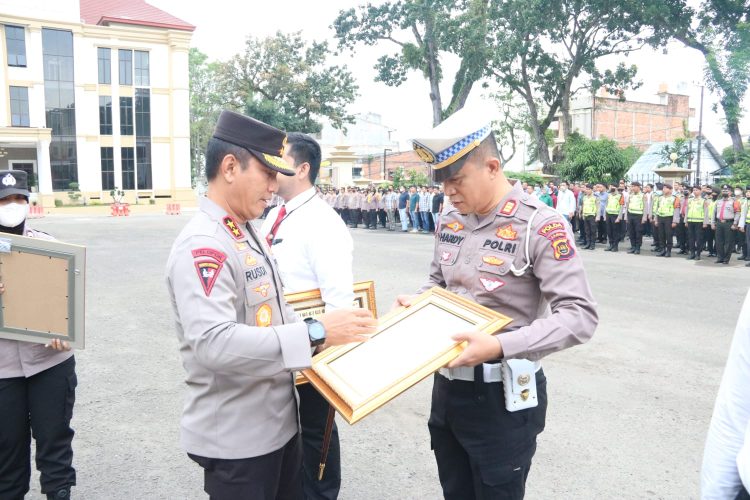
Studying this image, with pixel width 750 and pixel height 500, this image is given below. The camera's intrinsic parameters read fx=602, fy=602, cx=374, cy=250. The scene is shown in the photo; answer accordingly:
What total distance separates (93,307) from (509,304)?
24.2 feet

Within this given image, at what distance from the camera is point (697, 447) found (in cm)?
391

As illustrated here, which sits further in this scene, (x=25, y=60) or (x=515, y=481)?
(x=25, y=60)

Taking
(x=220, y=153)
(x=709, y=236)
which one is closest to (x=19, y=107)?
(x=709, y=236)

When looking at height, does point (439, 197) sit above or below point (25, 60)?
below

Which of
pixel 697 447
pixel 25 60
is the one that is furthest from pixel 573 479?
pixel 25 60

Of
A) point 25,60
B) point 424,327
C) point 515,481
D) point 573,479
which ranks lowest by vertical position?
point 573,479

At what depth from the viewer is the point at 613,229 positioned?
54.3ft

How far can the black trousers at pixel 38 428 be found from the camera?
297cm

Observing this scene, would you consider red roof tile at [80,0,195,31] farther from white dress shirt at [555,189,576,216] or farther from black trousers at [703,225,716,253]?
black trousers at [703,225,716,253]

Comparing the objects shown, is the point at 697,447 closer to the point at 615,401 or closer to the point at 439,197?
the point at 615,401

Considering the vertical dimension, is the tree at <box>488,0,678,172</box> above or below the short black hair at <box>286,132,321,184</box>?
above

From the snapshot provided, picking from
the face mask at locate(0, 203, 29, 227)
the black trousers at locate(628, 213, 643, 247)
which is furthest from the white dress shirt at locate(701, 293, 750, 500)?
the black trousers at locate(628, 213, 643, 247)

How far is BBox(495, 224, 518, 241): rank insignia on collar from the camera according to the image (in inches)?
A: 87.5

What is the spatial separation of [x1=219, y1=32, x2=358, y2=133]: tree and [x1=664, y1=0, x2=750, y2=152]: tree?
26300 mm
